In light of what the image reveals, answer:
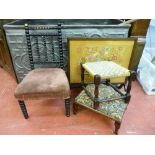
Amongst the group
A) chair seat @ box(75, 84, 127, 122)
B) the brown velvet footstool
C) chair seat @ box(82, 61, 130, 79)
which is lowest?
chair seat @ box(75, 84, 127, 122)

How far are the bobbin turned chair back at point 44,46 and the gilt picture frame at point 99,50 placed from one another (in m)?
0.13

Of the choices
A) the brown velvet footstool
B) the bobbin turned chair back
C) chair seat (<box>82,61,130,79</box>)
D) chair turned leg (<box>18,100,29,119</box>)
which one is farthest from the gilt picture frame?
chair turned leg (<box>18,100,29,119</box>)

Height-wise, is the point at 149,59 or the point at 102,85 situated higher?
the point at 149,59

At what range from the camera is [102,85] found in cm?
Result: 160

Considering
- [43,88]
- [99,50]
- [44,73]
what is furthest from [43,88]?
[99,50]

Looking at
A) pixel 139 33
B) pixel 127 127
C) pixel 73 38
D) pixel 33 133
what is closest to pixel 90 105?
pixel 127 127

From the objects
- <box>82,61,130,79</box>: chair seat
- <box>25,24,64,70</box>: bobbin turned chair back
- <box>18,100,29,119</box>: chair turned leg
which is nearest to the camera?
<box>82,61,130,79</box>: chair seat

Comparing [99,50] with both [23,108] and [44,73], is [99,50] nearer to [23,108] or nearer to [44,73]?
[44,73]

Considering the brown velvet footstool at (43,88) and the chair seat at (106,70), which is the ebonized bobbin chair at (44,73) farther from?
the chair seat at (106,70)

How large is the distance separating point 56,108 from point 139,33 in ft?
4.06

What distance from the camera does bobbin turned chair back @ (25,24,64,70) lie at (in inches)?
59.7

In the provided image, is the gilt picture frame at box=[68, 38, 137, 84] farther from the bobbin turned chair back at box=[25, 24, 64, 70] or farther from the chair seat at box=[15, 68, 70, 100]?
the chair seat at box=[15, 68, 70, 100]

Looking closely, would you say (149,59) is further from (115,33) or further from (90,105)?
(90,105)
